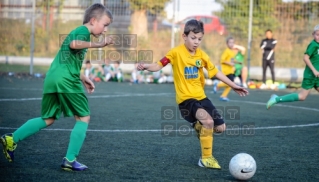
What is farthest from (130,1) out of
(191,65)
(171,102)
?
(191,65)

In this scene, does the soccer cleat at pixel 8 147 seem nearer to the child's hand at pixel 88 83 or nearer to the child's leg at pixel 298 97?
the child's hand at pixel 88 83

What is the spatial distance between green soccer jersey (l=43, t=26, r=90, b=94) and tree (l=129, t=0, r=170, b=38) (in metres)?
16.4

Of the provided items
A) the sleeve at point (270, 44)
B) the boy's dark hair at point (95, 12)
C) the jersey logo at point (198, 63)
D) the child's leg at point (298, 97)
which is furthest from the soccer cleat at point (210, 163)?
the sleeve at point (270, 44)

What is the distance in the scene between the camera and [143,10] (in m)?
21.7

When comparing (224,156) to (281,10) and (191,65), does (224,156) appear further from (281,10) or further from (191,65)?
(281,10)

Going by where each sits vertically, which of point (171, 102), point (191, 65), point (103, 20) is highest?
point (103, 20)

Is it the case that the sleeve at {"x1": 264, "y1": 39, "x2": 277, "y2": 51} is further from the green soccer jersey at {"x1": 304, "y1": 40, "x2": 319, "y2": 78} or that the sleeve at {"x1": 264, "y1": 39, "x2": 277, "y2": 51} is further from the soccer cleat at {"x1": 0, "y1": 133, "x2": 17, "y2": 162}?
the soccer cleat at {"x1": 0, "y1": 133, "x2": 17, "y2": 162}

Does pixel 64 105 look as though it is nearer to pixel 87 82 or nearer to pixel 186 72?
pixel 87 82

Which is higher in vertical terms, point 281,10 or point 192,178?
point 281,10

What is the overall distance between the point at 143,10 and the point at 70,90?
16.8m

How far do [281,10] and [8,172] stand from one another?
662 inches

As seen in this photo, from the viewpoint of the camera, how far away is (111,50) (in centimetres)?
2300

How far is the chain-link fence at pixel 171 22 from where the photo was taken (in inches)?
794

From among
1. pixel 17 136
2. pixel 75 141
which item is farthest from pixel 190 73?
pixel 17 136
